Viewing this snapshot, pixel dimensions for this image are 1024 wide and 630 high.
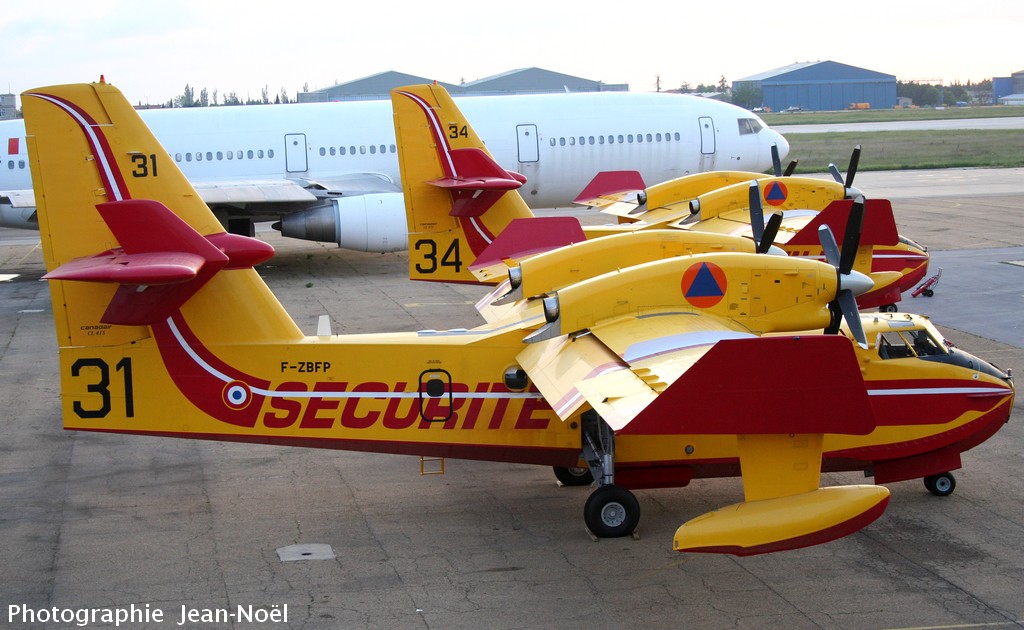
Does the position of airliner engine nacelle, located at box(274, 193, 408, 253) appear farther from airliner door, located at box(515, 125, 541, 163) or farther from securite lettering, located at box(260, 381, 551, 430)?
securite lettering, located at box(260, 381, 551, 430)

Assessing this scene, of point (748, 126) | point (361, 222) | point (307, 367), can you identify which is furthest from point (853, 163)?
point (748, 126)

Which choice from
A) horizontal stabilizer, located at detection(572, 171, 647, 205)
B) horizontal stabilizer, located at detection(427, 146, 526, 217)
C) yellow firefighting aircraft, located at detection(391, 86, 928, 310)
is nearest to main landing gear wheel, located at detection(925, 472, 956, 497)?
yellow firefighting aircraft, located at detection(391, 86, 928, 310)

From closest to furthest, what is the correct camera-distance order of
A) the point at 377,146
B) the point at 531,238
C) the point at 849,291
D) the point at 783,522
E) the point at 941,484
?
the point at 783,522 < the point at 849,291 < the point at 941,484 < the point at 531,238 < the point at 377,146

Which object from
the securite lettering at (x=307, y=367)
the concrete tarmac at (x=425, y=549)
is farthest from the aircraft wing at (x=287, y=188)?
the securite lettering at (x=307, y=367)

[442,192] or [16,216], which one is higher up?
[442,192]

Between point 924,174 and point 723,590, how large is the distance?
50590mm

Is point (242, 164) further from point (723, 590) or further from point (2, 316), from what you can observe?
point (723, 590)

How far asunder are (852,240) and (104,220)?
7892 millimetres

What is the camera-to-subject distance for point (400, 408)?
12031 millimetres

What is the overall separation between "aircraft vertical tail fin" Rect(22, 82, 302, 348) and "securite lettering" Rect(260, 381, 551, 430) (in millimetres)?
1225

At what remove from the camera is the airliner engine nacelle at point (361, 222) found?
28.2 m

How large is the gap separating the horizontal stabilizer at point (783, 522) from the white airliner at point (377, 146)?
2121 cm

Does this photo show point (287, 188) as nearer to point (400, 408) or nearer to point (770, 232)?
point (400, 408)

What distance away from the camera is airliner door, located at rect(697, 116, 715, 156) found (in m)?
33.2
